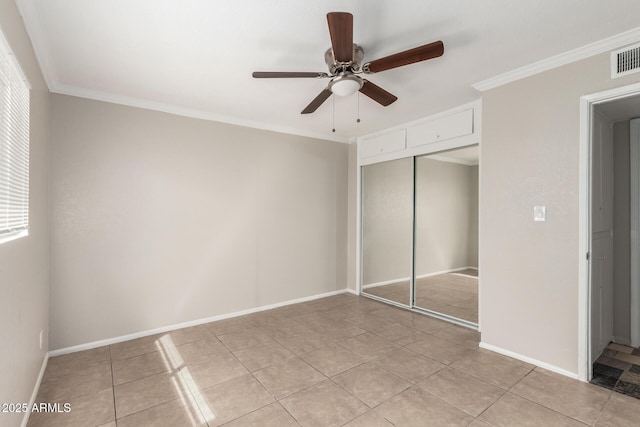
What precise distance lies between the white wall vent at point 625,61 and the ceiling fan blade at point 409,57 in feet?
4.70

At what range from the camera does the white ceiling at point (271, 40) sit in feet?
6.16

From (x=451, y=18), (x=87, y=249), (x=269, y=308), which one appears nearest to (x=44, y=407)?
(x=87, y=249)

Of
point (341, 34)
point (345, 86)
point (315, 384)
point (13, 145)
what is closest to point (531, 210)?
point (345, 86)

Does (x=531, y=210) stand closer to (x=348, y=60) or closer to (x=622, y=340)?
(x=622, y=340)

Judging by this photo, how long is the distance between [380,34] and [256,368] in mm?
2744

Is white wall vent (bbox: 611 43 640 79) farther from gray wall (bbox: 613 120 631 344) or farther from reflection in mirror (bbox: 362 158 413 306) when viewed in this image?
reflection in mirror (bbox: 362 158 413 306)

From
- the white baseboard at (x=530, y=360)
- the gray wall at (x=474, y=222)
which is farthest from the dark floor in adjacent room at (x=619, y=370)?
the gray wall at (x=474, y=222)

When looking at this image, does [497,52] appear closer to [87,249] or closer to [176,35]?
[176,35]

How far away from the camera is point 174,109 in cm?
349

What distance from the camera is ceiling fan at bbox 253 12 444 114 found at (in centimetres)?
170

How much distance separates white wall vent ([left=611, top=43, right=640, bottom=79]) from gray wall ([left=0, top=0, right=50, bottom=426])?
3.70 meters

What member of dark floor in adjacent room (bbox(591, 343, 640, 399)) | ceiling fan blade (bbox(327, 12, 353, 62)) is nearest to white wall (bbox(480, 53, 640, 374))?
dark floor in adjacent room (bbox(591, 343, 640, 399))

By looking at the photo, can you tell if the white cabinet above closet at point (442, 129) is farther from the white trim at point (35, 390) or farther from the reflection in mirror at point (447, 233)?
the white trim at point (35, 390)

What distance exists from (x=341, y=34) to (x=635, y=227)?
3441 mm
